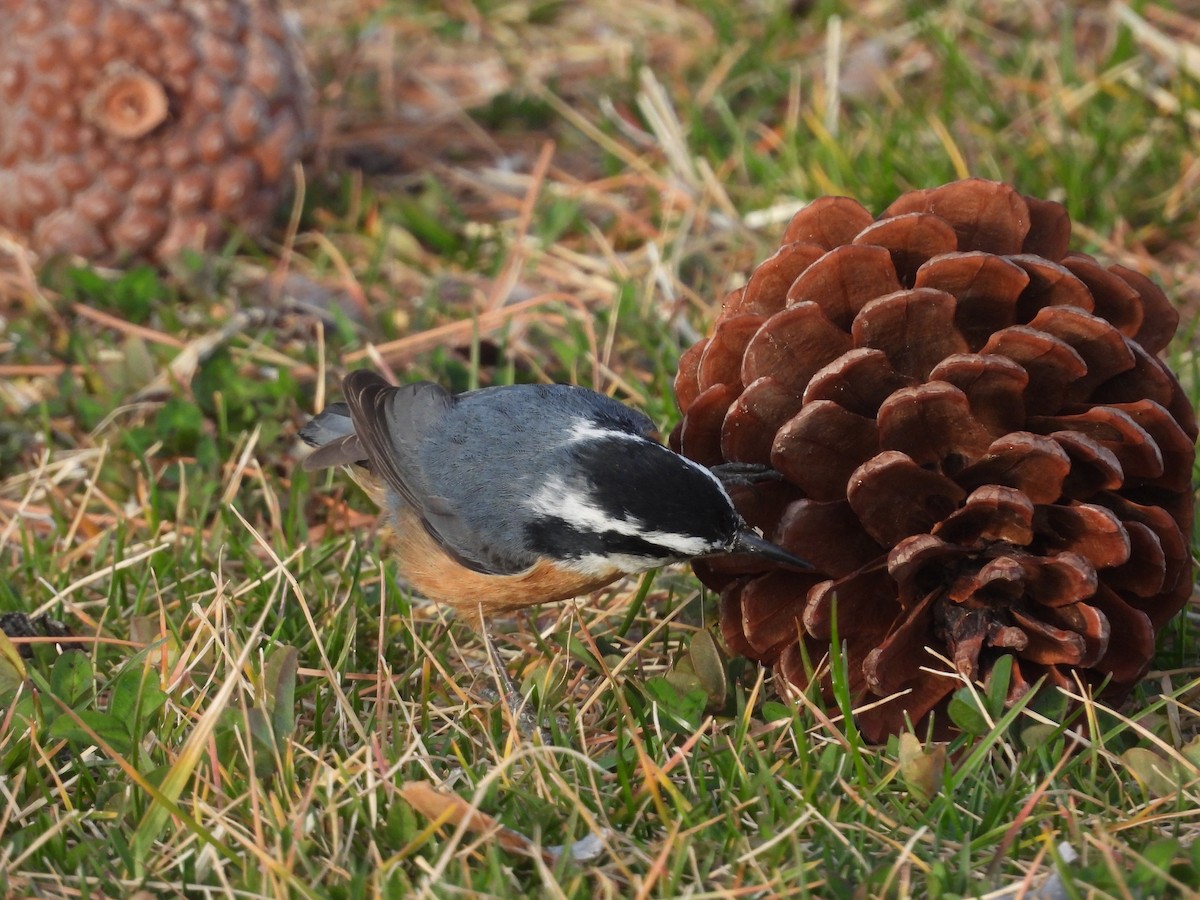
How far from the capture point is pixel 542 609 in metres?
3.86

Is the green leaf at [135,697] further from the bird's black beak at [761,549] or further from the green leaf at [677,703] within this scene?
the bird's black beak at [761,549]

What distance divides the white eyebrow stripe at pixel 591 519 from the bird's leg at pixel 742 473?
0.63 ft

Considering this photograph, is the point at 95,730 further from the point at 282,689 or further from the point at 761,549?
the point at 761,549

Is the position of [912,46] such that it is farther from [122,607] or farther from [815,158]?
[122,607]

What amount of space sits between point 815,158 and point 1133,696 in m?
2.74

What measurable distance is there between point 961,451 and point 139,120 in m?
3.47

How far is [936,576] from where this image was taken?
3082 mm

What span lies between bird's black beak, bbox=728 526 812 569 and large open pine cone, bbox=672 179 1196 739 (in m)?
0.06

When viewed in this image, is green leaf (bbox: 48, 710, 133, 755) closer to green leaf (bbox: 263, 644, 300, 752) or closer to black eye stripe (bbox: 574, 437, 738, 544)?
green leaf (bbox: 263, 644, 300, 752)

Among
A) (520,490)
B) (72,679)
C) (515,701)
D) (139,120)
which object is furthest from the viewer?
(139,120)

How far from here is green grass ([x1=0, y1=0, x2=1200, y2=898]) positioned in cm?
273

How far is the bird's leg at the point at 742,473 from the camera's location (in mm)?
3113

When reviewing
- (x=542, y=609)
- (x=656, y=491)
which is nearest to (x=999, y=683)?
(x=656, y=491)

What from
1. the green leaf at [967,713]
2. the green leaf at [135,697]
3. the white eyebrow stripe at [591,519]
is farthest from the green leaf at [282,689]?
the green leaf at [967,713]
